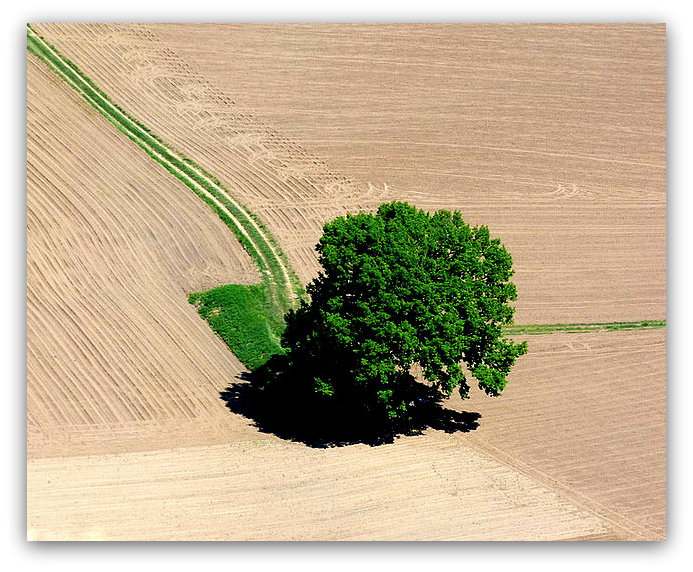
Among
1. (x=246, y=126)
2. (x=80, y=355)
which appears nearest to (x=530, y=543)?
(x=80, y=355)

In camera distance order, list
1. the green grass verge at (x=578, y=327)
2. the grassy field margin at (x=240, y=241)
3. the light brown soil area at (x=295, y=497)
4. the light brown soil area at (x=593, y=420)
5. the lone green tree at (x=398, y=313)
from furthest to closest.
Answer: the green grass verge at (x=578, y=327), the grassy field margin at (x=240, y=241), the lone green tree at (x=398, y=313), the light brown soil area at (x=593, y=420), the light brown soil area at (x=295, y=497)

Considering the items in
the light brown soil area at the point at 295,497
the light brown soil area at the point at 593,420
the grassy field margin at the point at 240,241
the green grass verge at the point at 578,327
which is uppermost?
the grassy field margin at the point at 240,241

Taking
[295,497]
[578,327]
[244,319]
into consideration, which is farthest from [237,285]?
[295,497]

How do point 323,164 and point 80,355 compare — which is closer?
point 80,355

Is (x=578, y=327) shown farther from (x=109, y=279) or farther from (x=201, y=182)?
(x=109, y=279)

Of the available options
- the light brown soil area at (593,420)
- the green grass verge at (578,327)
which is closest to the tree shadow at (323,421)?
the light brown soil area at (593,420)

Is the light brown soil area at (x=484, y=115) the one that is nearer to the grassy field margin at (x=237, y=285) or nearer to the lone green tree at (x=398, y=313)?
the grassy field margin at (x=237, y=285)

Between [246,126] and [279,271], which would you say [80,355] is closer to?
[279,271]
